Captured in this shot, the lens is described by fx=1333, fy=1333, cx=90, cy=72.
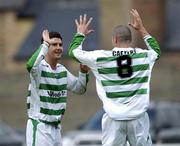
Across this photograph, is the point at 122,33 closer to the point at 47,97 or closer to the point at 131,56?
the point at 131,56

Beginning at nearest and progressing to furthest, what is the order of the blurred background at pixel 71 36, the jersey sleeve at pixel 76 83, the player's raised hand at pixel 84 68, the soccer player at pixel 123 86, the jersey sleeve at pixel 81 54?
the soccer player at pixel 123 86 → the jersey sleeve at pixel 81 54 → the player's raised hand at pixel 84 68 → the jersey sleeve at pixel 76 83 → the blurred background at pixel 71 36

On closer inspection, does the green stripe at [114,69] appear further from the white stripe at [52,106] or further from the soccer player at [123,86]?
the white stripe at [52,106]

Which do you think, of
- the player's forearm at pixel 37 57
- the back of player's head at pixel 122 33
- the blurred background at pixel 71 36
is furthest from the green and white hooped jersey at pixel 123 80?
the blurred background at pixel 71 36

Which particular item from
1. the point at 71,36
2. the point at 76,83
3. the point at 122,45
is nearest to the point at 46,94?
the point at 76,83

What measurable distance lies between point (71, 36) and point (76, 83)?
1298 inches

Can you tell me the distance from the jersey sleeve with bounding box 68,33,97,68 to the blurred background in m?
28.2

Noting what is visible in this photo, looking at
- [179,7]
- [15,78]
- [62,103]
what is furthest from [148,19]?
[62,103]

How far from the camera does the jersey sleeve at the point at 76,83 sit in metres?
15.8

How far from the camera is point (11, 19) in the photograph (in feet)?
181

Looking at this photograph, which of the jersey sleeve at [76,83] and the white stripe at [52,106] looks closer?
the white stripe at [52,106]

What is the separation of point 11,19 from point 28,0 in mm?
1136

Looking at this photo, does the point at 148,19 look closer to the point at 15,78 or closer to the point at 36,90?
the point at 15,78

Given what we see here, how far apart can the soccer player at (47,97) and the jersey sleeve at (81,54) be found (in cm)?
21

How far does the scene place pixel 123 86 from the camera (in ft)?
49.0
